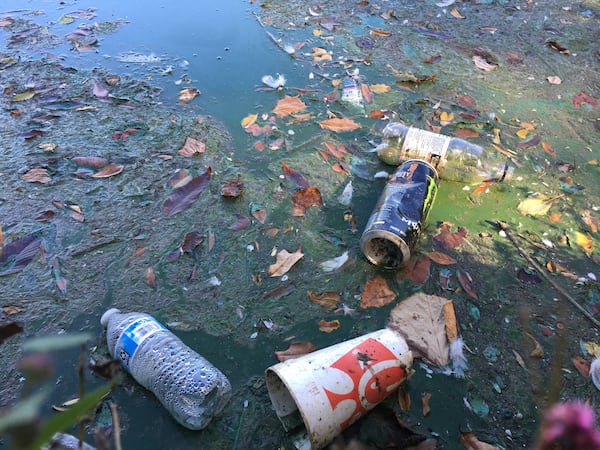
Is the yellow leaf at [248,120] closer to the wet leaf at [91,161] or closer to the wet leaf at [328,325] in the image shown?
the wet leaf at [91,161]

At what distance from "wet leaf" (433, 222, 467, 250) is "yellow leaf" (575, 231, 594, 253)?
577 millimetres

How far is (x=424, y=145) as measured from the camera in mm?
2564

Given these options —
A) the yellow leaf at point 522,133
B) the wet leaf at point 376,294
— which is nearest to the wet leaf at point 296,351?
the wet leaf at point 376,294

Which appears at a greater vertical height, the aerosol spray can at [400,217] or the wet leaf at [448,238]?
the aerosol spray can at [400,217]

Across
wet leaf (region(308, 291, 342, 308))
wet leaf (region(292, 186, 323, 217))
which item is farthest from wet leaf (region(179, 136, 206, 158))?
wet leaf (region(308, 291, 342, 308))

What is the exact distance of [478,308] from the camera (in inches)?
80.0

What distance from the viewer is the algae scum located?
1.80m

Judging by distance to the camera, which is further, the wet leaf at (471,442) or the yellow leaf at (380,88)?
the yellow leaf at (380,88)

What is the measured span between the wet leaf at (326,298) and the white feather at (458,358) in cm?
53

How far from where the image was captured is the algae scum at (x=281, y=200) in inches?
70.9

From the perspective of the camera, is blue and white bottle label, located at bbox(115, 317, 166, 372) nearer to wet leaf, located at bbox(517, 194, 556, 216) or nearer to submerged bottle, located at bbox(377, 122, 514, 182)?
submerged bottle, located at bbox(377, 122, 514, 182)

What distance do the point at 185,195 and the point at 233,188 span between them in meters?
0.27

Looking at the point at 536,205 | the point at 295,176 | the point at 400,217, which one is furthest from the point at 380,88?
the point at 400,217

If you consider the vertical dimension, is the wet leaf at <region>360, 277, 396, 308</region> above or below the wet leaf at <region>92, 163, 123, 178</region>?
below
